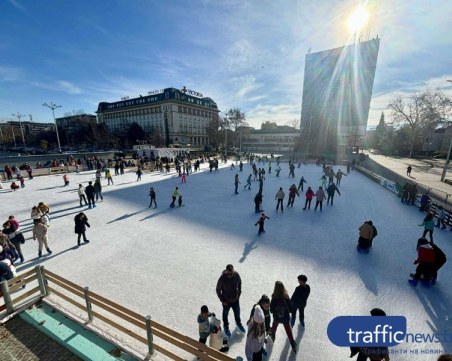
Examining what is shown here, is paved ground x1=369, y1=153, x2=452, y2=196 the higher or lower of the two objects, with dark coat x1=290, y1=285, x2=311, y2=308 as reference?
lower

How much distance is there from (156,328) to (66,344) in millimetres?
1955

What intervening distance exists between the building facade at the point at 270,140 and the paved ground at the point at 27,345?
72519 millimetres

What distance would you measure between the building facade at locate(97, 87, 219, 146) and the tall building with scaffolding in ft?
123

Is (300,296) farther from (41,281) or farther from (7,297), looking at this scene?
(7,297)

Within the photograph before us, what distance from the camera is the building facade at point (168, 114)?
7844 centimetres

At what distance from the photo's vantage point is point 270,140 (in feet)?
267

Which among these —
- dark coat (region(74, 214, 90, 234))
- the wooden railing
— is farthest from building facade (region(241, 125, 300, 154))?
the wooden railing

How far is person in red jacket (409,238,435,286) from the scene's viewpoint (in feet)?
16.8

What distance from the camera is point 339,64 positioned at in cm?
5931

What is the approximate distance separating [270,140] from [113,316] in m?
81.5

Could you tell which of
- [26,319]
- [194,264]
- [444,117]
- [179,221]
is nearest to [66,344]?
[26,319]

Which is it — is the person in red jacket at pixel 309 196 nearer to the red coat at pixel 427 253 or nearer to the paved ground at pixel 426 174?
the red coat at pixel 427 253

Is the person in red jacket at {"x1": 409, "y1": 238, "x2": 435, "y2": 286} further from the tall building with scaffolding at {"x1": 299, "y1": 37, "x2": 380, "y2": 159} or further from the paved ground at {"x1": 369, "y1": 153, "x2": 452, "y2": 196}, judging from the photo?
the tall building with scaffolding at {"x1": 299, "y1": 37, "x2": 380, "y2": 159}

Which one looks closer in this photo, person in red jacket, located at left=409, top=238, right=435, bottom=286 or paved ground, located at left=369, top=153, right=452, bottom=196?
person in red jacket, located at left=409, top=238, right=435, bottom=286
